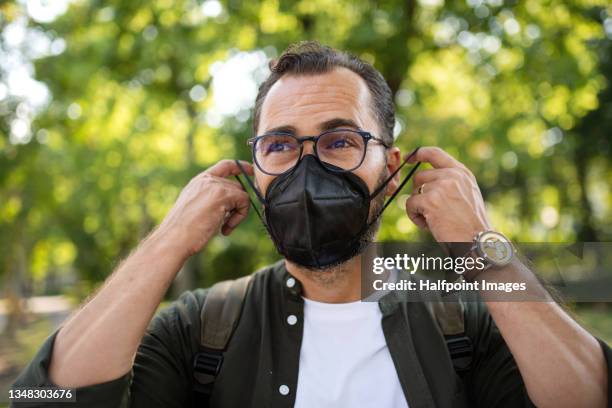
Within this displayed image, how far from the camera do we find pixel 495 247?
2.33 meters

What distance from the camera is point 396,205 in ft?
28.4

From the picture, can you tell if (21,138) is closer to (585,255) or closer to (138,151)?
(138,151)

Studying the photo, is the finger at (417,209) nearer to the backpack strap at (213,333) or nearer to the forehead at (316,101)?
the forehead at (316,101)

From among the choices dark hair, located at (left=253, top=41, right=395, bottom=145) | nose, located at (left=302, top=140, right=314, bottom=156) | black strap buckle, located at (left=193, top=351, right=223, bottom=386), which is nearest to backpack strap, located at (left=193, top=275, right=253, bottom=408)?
black strap buckle, located at (left=193, top=351, right=223, bottom=386)

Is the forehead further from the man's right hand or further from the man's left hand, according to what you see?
the man's left hand

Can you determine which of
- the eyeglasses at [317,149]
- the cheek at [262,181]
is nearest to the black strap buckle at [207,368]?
the cheek at [262,181]

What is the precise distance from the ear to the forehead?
21cm

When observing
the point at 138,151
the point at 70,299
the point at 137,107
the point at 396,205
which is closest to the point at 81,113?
the point at 137,107

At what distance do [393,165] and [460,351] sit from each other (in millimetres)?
1086

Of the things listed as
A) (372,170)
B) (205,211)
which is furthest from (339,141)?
(205,211)

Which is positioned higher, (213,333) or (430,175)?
(430,175)

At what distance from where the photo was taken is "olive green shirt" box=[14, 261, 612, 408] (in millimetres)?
2430

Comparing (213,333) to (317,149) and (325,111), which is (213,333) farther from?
(325,111)

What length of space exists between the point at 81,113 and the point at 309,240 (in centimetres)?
874
